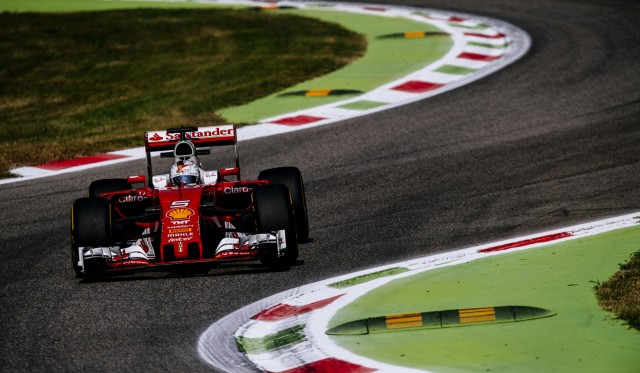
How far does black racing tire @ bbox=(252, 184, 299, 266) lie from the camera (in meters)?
9.83

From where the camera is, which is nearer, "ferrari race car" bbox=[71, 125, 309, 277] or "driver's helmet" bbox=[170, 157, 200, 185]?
"ferrari race car" bbox=[71, 125, 309, 277]

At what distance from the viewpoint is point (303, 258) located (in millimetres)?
10234

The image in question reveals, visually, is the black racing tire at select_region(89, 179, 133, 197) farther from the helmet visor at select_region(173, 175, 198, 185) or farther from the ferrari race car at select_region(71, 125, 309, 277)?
the helmet visor at select_region(173, 175, 198, 185)

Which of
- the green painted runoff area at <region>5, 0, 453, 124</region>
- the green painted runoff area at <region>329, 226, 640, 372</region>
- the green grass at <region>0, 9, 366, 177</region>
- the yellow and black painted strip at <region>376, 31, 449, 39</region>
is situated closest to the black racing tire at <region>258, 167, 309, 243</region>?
the green painted runoff area at <region>329, 226, 640, 372</region>

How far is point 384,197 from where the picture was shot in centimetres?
1252

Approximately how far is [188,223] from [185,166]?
106 cm

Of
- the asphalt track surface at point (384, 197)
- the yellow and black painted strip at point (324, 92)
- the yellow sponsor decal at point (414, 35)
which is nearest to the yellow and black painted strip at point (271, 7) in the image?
the yellow sponsor decal at point (414, 35)

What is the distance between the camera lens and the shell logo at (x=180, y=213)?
972 cm

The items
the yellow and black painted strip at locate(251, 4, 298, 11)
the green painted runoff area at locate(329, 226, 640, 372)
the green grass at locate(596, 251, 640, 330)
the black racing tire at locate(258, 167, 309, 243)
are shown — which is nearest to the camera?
the green painted runoff area at locate(329, 226, 640, 372)

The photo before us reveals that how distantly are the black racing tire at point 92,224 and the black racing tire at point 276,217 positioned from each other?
3.93 ft

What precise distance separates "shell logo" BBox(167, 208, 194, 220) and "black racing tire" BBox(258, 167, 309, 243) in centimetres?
122

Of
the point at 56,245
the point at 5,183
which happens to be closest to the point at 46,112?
the point at 5,183

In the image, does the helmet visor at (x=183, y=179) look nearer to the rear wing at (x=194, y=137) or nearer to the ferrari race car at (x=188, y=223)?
the ferrari race car at (x=188, y=223)

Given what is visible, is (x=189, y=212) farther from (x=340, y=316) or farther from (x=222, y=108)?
(x=222, y=108)
